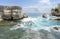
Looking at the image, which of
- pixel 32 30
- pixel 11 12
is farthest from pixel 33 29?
pixel 11 12

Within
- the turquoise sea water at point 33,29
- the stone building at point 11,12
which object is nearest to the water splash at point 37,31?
the turquoise sea water at point 33,29

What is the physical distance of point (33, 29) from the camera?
6.53ft

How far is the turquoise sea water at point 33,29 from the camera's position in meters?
1.96

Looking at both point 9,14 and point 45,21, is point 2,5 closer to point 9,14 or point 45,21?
point 9,14

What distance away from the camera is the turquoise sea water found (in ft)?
6.42

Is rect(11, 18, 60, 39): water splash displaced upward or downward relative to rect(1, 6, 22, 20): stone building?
downward

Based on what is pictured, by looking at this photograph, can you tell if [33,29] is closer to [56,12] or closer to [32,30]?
[32,30]

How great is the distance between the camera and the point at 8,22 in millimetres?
1979

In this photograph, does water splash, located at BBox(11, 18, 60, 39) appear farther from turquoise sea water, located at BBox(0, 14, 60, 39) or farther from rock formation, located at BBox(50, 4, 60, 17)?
rock formation, located at BBox(50, 4, 60, 17)

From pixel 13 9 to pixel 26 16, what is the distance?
24 centimetres

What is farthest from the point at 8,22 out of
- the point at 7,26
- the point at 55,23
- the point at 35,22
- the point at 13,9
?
the point at 55,23

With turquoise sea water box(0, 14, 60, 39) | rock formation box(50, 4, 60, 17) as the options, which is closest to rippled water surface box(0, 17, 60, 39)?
turquoise sea water box(0, 14, 60, 39)

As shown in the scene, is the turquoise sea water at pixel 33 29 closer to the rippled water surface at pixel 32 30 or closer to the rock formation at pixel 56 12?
the rippled water surface at pixel 32 30

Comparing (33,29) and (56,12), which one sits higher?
(56,12)
